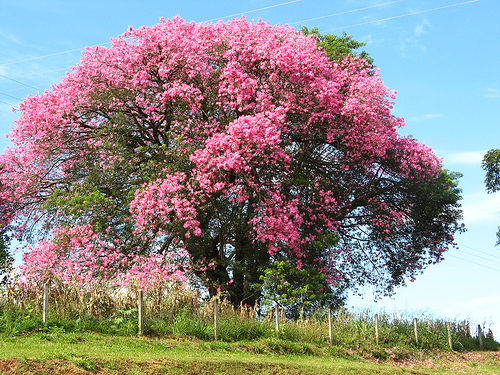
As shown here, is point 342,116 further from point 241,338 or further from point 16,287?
point 16,287

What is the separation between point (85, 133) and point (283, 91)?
Result: 833cm

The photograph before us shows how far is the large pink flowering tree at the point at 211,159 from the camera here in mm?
17797

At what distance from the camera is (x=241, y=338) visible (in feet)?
47.4

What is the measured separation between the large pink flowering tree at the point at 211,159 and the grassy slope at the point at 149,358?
4.45 meters

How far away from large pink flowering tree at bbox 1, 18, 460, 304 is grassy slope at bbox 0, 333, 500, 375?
175 inches

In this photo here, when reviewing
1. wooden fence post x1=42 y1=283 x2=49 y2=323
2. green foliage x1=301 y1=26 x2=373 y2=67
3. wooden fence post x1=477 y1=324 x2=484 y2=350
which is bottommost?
wooden fence post x1=477 y1=324 x2=484 y2=350

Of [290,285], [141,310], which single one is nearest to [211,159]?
[290,285]

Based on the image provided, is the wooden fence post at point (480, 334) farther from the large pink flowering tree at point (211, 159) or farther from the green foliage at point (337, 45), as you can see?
the green foliage at point (337, 45)

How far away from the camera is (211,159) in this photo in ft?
57.0

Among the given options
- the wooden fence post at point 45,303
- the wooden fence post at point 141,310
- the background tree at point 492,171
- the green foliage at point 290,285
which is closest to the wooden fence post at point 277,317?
the green foliage at point 290,285

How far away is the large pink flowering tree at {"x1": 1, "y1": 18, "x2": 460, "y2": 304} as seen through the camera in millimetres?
17797

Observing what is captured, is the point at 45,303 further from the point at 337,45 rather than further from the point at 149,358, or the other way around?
the point at 337,45

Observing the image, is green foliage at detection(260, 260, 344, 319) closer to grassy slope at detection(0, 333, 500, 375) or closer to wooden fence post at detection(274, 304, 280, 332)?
wooden fence post at detection(274, 304, 280, 332)

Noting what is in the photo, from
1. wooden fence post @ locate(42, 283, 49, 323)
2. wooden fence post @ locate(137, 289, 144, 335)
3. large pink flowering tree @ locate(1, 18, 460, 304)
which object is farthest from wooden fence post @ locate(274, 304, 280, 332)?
wooden fence post @ locate(42, 283, 49, 323)
